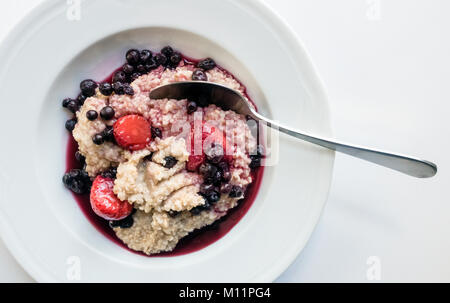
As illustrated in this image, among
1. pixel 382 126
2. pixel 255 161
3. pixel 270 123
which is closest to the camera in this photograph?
pixel 270 123

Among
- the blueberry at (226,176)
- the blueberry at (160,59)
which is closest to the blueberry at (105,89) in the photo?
the blueberry at (160,59)

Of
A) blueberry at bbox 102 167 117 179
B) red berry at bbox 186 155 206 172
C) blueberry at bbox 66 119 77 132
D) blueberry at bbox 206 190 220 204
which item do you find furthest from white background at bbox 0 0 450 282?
blueberry at bbox 66 119 77 132

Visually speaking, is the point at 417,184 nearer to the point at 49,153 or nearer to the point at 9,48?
the point at 49,153

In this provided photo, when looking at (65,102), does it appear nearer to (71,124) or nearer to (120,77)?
(71,124)

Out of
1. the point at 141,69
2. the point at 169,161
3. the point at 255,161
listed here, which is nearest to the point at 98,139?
the point at 169,161

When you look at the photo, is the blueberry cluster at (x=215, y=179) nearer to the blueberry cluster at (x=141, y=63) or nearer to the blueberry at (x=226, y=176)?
the blueberry at (x=226, y=176)

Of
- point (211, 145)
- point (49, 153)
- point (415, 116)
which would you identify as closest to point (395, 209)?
point (415, 116)

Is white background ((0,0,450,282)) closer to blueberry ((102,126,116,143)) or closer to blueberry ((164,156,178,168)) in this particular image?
blueberry ((164,156,178,168))
